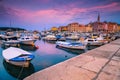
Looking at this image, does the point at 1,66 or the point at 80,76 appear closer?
the point at 80,76

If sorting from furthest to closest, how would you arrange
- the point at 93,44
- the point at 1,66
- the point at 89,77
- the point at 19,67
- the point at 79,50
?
the point at 93,44
the point at 79,50
the point at 1,66
the point at 19,67
the point at 89,77

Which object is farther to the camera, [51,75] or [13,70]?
[13,70]

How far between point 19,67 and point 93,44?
15.6 metres

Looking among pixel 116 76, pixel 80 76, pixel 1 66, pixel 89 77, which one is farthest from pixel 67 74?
pixel 1 66

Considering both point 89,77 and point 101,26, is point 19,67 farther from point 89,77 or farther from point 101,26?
point 101,26

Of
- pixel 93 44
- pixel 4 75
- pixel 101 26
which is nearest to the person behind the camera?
pixel 4 75

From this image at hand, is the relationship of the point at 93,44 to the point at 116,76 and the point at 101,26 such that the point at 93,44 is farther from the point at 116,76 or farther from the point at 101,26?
the point at 101,26

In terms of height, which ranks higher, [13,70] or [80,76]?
[80,76]

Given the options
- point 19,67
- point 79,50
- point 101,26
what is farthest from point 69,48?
point 101,26

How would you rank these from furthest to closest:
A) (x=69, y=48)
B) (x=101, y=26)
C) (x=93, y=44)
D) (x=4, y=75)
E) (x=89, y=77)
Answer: (x=101, y=26)
(x=93, y=44)
(x=69, y=48)
(x=4, y=75)
(x=89, y=77)

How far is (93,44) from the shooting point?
19.7 metres

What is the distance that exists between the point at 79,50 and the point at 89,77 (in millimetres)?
14340

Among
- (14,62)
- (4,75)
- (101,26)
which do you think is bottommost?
(4,75)

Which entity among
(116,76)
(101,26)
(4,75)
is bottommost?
(4,75)
